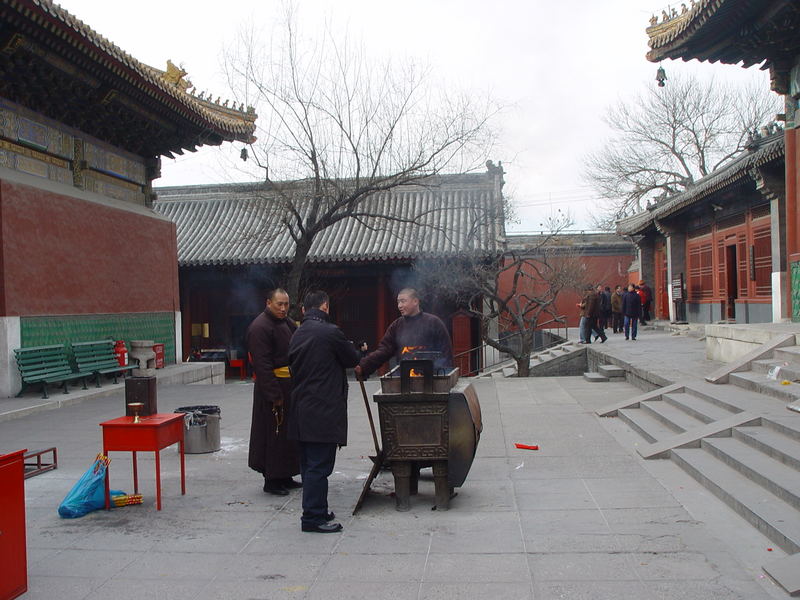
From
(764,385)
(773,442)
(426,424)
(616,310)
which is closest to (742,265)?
(616,310)

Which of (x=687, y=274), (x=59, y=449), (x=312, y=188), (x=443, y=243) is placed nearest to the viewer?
(x=59, y=449)

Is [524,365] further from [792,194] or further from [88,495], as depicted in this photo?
[88,495]

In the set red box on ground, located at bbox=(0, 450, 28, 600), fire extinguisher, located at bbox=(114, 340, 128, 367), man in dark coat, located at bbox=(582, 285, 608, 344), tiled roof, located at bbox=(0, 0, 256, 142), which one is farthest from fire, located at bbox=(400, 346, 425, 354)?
man in dark coat, located at bbox=(582, 285, 608, 344)

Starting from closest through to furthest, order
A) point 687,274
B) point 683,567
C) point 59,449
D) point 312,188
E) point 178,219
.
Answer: point 683,567
point 59,449
point 312,188
point 687,274
point 178,219

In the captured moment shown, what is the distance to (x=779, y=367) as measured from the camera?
759cm

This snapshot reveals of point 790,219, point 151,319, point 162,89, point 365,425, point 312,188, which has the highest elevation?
point 162,89

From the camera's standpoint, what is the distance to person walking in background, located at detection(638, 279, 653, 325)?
2189 centimetres

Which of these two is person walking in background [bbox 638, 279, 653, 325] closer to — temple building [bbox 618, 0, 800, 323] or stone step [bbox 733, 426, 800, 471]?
temple building [bbox 618, 0, 800, 323]

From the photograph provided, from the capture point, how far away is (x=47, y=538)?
434 cm

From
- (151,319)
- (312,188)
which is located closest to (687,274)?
(312,188)

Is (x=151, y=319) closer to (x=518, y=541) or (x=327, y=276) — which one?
(x=327, y=276)

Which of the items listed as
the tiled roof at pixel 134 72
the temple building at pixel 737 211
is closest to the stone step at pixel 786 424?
the temple building at pixel 737 211

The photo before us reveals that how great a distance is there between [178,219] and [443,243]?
29.5 ft

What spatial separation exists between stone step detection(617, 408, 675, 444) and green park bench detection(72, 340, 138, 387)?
7.85 meters
